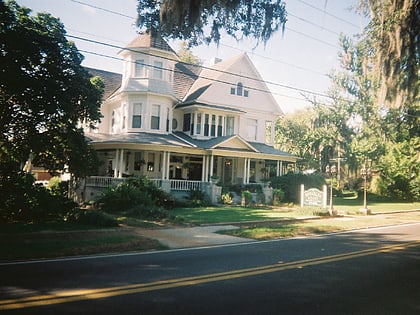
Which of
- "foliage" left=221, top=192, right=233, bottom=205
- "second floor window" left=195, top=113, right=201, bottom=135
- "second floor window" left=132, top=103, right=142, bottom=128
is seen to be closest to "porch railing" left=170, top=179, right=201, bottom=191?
"foliage" left=221, top=192, right=233, bottom=205

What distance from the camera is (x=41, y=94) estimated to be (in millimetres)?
13141

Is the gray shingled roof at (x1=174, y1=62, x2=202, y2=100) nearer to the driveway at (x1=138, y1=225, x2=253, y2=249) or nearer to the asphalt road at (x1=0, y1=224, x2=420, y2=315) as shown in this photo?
the driveway at (x1=138, y1=225, x2=253, y2=249)

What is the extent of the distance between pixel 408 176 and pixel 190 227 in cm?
2897

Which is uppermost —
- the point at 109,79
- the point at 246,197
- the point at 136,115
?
the point at 109,79

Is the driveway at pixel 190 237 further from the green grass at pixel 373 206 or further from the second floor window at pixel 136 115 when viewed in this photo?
the second floor window at pixel 136 115

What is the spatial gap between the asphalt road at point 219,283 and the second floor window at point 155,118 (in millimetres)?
17642

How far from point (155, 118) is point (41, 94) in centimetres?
1304

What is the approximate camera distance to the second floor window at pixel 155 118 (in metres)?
25.8

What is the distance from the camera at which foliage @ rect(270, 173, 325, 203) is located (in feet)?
88.9

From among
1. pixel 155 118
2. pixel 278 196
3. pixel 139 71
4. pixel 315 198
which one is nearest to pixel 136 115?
pixel 155 118

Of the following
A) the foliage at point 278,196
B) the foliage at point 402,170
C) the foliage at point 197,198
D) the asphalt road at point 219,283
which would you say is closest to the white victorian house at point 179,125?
the foliage at point 197,198

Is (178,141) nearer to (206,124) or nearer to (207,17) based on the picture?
(206,124)

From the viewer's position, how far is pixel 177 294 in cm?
550

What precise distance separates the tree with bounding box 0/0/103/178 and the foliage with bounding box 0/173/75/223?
0.55 metres
